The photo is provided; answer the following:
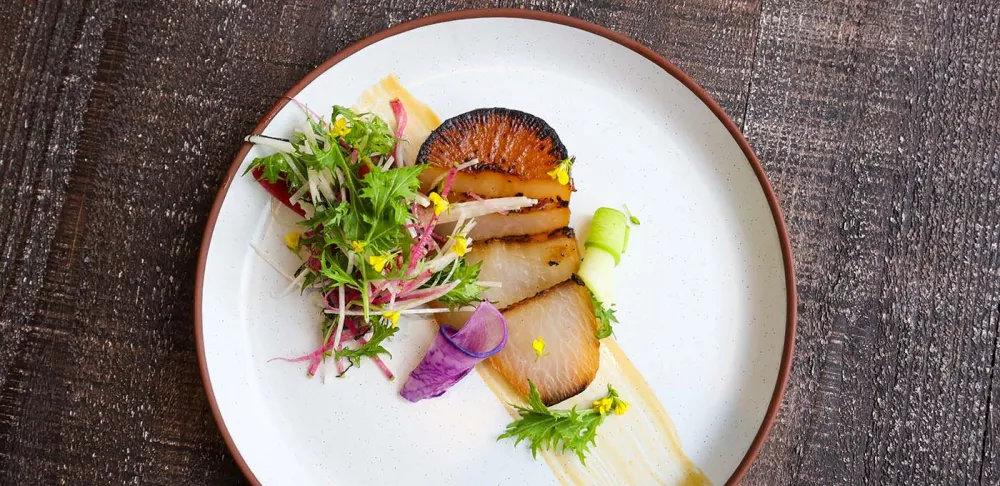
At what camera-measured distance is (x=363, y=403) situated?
2.61m

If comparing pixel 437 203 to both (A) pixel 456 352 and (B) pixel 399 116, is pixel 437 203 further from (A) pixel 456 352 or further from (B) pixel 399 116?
(A) pixel 456 352

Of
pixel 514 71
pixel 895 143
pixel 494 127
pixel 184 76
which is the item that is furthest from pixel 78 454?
pixel 895 143

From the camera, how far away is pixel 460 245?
2.50 meters

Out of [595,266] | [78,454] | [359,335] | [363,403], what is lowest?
[78,454]

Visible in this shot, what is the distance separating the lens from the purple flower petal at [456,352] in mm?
2527

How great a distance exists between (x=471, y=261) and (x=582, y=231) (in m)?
0.46

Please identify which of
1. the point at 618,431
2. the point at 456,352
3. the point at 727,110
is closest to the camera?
the point at 456,352

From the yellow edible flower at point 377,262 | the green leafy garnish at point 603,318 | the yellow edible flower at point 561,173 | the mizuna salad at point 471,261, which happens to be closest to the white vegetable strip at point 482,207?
the mizuna salad at point 471,261

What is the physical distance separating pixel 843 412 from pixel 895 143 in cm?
114

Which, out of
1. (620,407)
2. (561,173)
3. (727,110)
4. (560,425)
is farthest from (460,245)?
(727,110)

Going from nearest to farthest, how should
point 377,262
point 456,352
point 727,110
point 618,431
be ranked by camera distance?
point 377,262 < point 456,352 < point 618,431 < point 727,110

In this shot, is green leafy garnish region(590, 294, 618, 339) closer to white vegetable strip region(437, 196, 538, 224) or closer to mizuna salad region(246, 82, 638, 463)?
mizuna salad region(246, 82, 638, 463)

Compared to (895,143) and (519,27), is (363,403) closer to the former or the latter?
(519,27)

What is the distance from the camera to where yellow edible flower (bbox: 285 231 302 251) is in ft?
8.46
